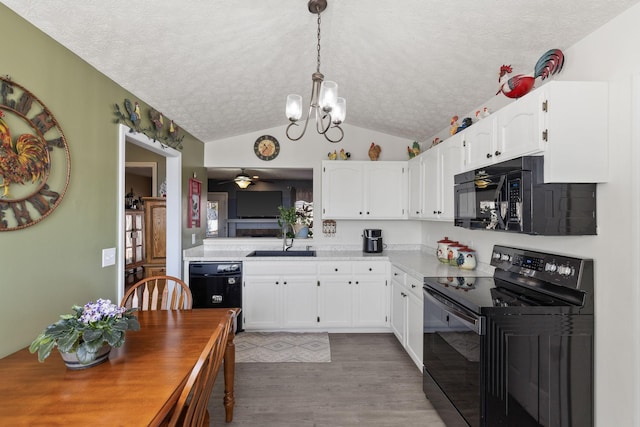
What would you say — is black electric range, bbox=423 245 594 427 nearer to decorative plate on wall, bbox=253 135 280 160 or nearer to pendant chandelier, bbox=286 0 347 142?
pendant chandelier, bbox=286 0 347 142

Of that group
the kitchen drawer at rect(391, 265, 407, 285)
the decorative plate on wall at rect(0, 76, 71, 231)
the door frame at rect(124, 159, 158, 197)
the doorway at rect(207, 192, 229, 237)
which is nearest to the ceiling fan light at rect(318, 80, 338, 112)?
the decorative plate on wall at rect(0, 76, 71, 231)

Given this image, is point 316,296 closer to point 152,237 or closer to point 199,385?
point 199,385

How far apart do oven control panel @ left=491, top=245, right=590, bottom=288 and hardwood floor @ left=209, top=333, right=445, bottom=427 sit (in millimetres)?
1173

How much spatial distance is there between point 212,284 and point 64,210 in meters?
1.97

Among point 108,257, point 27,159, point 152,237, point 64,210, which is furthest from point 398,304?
point 152,237

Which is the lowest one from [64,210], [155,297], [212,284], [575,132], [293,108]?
[212,284]

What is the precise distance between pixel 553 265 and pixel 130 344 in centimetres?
234

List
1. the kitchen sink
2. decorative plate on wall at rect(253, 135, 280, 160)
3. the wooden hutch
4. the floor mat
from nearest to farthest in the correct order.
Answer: the floor mat, the kitchen sink, decorative plate on wall at rect(253, 135, 280, 160), the wooden hutch

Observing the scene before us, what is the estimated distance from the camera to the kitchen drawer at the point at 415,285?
278 cm

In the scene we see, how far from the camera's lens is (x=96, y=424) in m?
1.01

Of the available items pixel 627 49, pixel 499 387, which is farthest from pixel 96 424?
pixel 627 49

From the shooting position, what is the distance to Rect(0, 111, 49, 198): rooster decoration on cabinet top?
1.52m

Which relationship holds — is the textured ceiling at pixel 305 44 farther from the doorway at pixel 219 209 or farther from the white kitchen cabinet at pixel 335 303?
the doorway at pixel 219 209

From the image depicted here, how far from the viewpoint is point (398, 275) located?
11.3 feet
